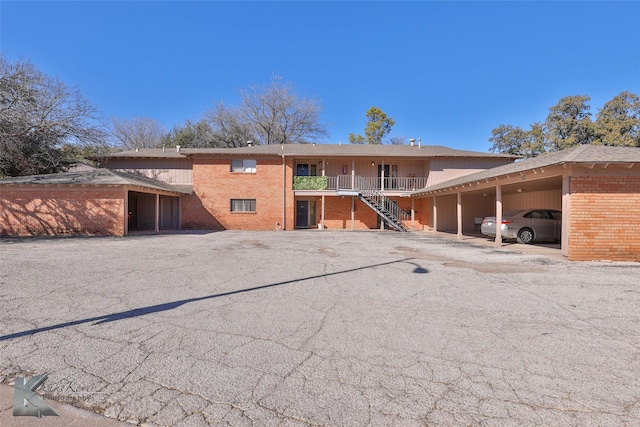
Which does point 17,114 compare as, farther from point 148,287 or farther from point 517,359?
Answer: point 517,359

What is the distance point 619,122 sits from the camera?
86.4ft

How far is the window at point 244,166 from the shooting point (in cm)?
2020

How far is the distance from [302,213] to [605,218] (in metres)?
16.7

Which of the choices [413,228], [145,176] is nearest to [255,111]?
[145,176]

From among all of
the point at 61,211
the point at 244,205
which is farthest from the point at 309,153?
the point at 61,211

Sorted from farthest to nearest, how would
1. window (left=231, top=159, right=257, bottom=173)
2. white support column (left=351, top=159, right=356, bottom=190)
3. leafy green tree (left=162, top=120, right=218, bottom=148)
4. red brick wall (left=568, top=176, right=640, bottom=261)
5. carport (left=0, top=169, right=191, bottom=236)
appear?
leafy green tree (left=162, top=120, right=218, bottom=148) → white support column (left=351, top=159, right=356, bottom=190) → window (left=231, top=159, right=257, bottom=173) → carport (left=0, top=169, right=191, bottom=236) → red brick wall (left=568, top=176, right=640, bottom=261)

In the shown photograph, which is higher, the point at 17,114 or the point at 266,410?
the point at 17,114

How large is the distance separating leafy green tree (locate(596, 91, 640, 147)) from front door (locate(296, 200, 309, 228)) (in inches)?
1021

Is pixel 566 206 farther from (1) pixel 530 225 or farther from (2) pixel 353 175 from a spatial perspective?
(2) pixel 353 175

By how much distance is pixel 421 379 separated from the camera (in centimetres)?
248

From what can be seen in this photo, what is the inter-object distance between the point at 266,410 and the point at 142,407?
0.85 meters

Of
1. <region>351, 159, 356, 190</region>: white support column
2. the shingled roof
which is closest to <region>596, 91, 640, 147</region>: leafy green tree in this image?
the shingled roof

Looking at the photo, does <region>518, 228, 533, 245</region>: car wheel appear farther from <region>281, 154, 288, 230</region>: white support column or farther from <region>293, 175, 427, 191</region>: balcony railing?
<region>281, 154, 288, 230</region>: white support column

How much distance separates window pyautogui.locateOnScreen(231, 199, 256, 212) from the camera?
795 inches
